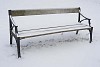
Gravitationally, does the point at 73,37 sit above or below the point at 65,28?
below

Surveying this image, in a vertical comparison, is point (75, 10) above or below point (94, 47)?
above

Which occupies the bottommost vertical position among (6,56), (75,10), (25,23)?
(6,56)

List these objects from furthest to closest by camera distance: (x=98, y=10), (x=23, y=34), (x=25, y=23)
→ (x=98, y=10)
(x=25, y=23)
(x=23, y=34)

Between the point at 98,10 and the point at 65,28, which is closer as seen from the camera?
the point at 65,28

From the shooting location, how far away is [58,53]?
207 inches

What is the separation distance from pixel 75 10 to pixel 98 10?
4.87 m

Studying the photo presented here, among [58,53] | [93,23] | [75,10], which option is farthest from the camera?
[93,23]

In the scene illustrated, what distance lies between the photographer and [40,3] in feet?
37.4

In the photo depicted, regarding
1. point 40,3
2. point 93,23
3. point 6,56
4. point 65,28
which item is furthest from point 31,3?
point 6,56

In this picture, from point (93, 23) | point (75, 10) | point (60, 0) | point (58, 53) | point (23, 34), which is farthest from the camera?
point (60, 0)

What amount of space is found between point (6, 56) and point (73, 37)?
2505 millimetres

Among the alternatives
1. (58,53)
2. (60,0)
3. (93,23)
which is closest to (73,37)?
(58,53)

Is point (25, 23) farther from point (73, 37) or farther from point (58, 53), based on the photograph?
point (58, 53)

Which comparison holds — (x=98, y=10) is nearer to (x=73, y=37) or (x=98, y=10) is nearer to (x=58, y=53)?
(x=73, y=37)
